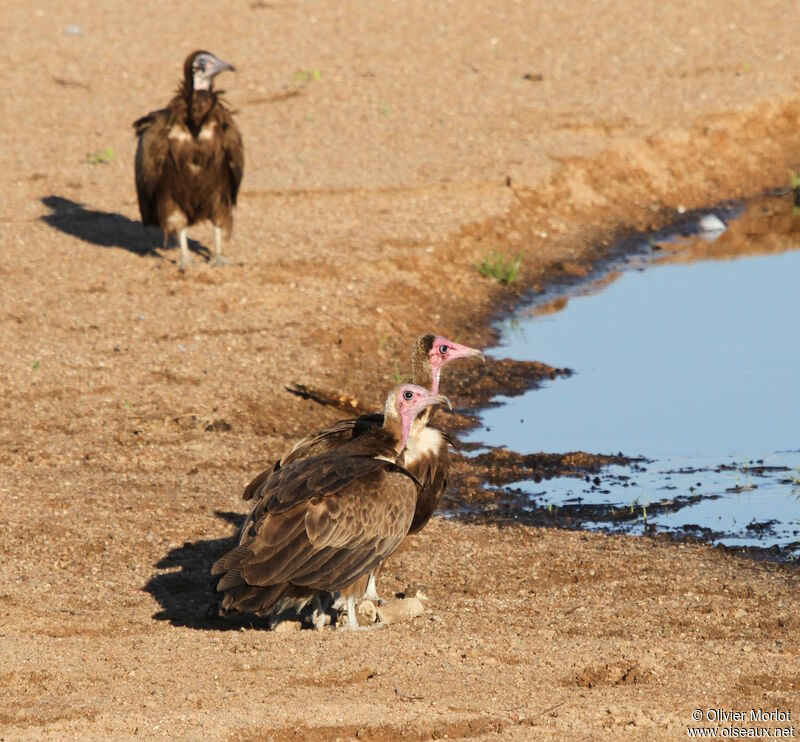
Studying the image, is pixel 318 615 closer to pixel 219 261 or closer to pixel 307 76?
pixel 219 261

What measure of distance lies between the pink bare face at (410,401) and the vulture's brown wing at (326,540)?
1.56 feet

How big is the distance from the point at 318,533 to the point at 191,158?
21.5ft

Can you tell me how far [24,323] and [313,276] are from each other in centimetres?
262

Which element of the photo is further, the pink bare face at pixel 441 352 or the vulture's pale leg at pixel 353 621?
the pink bare face at pixel 441 352

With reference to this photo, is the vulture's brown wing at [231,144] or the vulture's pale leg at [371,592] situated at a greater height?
the vulture's brown wing at [231,144]

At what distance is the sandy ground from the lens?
6074 millimetres

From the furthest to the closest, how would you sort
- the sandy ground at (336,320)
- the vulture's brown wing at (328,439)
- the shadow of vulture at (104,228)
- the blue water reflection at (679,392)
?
the shadow of vulture at (104,228), the blue water reflection at (679,392), the vulture's brown wing at (328,439), the sandy ground at (336,320)

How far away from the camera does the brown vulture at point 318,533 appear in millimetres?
6695

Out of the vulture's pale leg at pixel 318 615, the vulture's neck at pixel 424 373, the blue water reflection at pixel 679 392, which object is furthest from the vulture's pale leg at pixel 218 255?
the vulture's pale leg at pixel 318 615

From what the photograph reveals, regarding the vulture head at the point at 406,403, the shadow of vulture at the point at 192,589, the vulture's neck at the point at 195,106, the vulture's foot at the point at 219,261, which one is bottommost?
the vulture's foot at the point at 219,261

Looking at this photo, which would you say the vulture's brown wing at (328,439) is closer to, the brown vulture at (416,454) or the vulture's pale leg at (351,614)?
the brown vulture at (416,454)

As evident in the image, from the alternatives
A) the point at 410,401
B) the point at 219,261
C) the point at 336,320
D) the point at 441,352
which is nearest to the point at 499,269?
the point at 336,320

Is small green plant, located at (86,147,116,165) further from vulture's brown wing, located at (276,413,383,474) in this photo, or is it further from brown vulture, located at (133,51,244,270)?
vulture's brown wing, located at (276,413,383,474)

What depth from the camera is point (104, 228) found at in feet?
47.6
